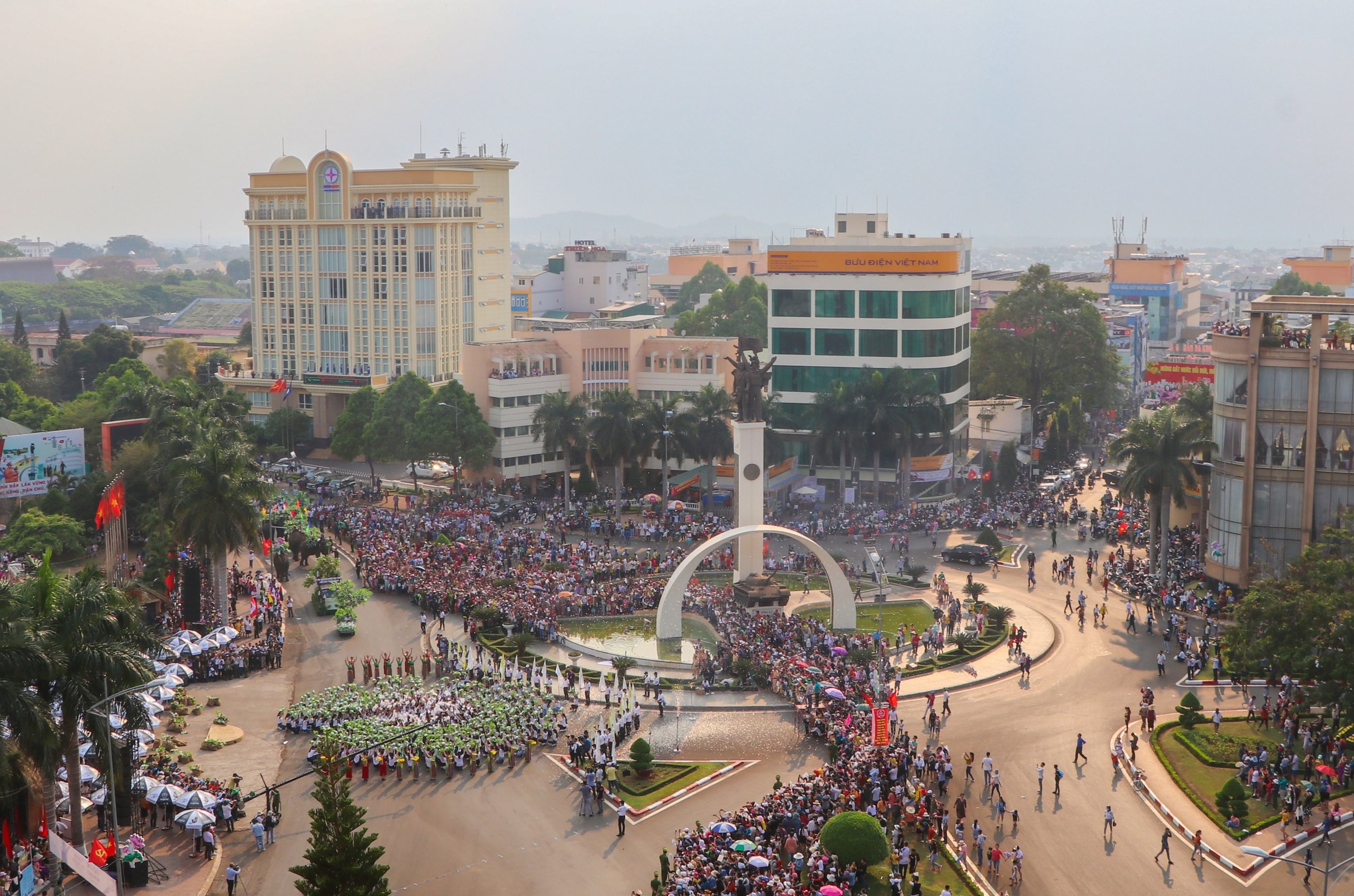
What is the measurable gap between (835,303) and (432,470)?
28125 mm

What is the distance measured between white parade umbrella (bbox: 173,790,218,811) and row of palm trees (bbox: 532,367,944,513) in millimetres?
39850

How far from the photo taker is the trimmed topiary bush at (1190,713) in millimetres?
42469

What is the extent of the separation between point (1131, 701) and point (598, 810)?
19.3 meters

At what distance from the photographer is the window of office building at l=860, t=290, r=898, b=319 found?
82.0 m

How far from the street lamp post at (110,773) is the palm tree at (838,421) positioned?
46060mm

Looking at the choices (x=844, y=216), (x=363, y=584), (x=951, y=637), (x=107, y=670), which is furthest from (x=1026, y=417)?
(x=107, y=670)

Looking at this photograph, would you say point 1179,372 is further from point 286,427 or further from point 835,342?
point 286,427

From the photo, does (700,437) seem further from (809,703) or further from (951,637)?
(809,703)

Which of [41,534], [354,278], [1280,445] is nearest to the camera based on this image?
[1280,445]

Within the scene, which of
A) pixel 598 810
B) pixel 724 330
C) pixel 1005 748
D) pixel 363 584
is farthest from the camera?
pixel 724 330

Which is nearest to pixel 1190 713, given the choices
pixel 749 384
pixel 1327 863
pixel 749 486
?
pixel 1327 863

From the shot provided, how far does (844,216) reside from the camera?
96188mm

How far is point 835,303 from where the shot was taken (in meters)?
83.0

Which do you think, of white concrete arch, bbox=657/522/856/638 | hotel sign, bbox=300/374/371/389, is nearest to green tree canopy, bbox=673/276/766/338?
hotel sign, bbox=300/374/371/389
